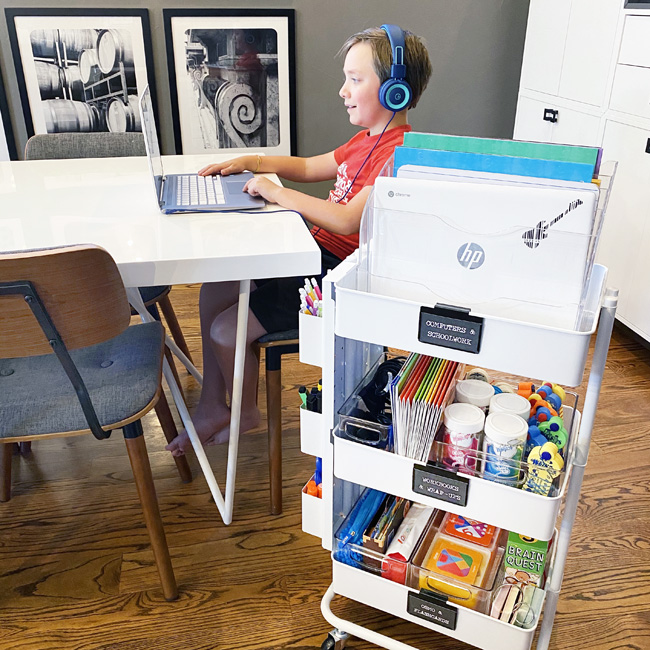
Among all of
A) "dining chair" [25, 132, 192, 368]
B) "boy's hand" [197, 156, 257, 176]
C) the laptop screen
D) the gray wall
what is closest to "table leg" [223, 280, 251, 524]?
the laptop screen

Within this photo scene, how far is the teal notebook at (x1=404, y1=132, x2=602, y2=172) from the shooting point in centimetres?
85

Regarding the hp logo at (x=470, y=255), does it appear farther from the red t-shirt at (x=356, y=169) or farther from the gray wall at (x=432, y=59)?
the gray wall at (x=432, y=59)

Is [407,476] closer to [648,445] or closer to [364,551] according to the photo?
[364,551]

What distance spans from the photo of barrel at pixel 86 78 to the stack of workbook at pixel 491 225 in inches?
89.7

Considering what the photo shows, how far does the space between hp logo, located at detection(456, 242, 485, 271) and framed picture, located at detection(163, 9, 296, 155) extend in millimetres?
2320

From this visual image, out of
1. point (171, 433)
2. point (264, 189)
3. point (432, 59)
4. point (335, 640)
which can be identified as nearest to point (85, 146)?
point (264, 189)

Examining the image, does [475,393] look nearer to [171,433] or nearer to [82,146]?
[171,433]

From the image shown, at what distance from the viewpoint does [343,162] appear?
5.81 ft

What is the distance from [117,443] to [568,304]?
1.49 m

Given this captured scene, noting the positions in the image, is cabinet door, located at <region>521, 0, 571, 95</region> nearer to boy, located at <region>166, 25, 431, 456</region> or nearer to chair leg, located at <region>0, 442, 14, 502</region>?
boy, located at <region>166, 25, 431, 456</region>

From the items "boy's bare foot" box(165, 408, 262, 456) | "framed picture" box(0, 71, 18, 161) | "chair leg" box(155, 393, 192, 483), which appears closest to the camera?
"chair leg" box(155, 393, 192, 483)

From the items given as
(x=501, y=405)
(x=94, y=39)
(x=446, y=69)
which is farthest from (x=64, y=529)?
(x=446, y=69)

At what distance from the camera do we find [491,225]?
855 mm

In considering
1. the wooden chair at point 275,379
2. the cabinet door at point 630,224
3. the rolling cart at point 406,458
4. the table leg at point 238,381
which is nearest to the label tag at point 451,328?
the rolling cart at point 406,458
